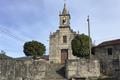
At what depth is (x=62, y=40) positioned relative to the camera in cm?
5794

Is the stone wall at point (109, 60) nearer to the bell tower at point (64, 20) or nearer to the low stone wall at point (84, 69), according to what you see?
the low stone wall at point (84, 69)

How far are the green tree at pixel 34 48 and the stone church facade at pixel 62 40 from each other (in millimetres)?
7193

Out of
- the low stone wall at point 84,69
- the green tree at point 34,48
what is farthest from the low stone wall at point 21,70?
the green tree at point 34,48

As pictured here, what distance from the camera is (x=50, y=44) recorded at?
57906 millimetres

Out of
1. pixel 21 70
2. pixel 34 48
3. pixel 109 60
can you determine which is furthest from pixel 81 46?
pixel 21 70

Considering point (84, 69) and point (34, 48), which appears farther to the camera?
point (34, 48)

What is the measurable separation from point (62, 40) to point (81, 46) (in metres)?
12.1

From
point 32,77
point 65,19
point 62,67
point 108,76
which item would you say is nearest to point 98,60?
point 108,76

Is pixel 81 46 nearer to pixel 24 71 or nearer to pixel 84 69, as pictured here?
pixel 84 69

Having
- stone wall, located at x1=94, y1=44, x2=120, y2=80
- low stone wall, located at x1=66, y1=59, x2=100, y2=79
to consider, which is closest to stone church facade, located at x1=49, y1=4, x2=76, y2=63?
stone wall, located at x1=94, y1=44, x2=120, y2=80

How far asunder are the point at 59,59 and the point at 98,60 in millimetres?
16381

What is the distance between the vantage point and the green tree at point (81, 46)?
4548 centimetres

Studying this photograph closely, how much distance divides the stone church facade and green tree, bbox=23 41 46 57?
283 inches

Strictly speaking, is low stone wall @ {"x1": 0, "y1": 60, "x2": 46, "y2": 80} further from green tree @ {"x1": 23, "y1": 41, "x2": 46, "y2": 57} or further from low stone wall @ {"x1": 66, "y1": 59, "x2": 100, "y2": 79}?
green tree @ {"x1": 23, "y1": 41, "x2": 46, "y2": 57}
